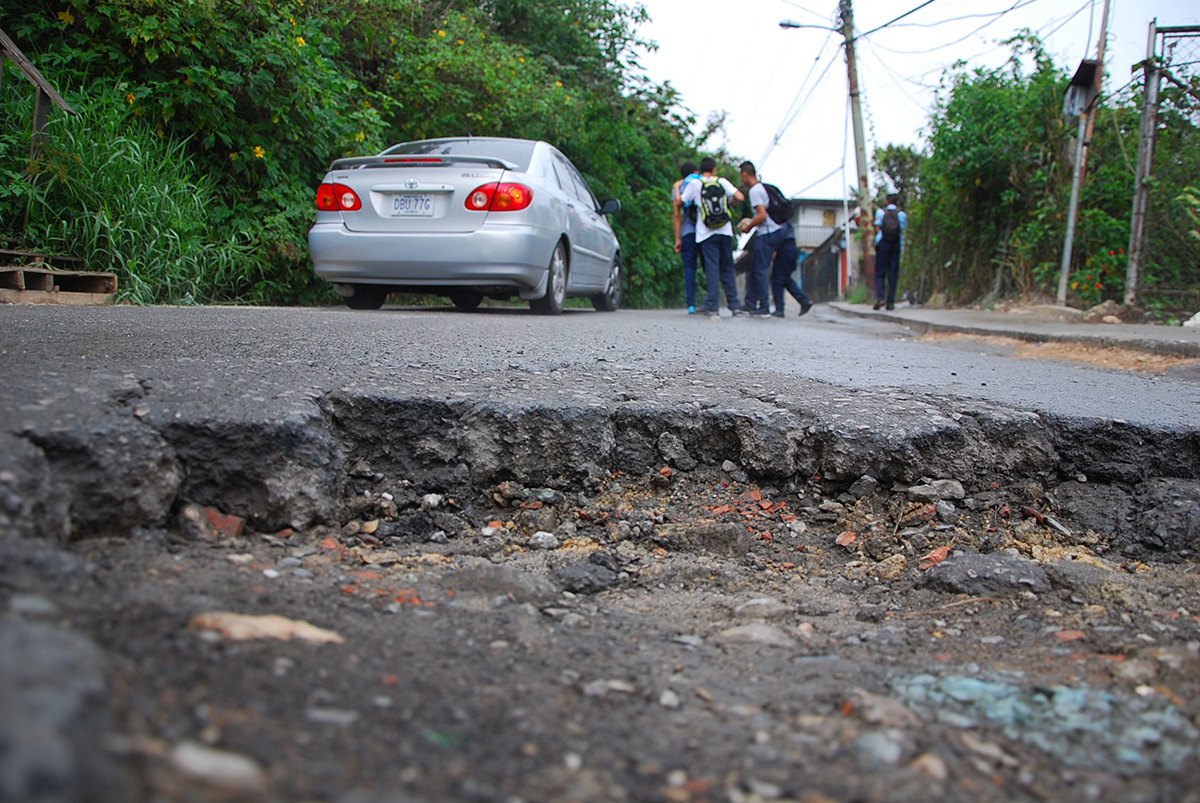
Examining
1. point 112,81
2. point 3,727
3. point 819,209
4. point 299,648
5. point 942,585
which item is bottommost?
point 942,585

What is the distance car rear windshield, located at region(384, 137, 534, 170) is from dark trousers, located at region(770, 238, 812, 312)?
166 inches

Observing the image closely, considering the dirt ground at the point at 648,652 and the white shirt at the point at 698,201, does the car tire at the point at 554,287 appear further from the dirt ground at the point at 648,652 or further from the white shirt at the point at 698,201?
the dirt ground at the point at 648,652

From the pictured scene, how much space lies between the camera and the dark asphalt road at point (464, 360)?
247 cm

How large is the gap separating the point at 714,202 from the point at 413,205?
3.47 m

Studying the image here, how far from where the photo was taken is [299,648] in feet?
4.11

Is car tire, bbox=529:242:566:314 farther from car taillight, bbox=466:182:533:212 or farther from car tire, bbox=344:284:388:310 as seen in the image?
car tire, bbox=344:284:388:310

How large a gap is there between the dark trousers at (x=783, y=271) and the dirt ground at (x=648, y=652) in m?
8.21

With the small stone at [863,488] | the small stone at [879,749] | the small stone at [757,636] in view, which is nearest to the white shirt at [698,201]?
the small stone at [863,488]

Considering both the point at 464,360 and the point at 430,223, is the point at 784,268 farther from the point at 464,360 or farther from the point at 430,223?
the point at 464,360

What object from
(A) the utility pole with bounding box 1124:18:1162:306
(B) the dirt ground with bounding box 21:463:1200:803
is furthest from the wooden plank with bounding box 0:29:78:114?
(A) the utility pole with bounding box 1124:18:1162:306

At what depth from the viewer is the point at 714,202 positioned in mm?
8359

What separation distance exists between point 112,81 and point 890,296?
37.3ft

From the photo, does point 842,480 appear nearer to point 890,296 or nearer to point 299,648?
→ point 299,648

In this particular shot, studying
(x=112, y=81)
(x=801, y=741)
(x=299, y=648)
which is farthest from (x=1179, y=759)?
(x=112, y=81)
